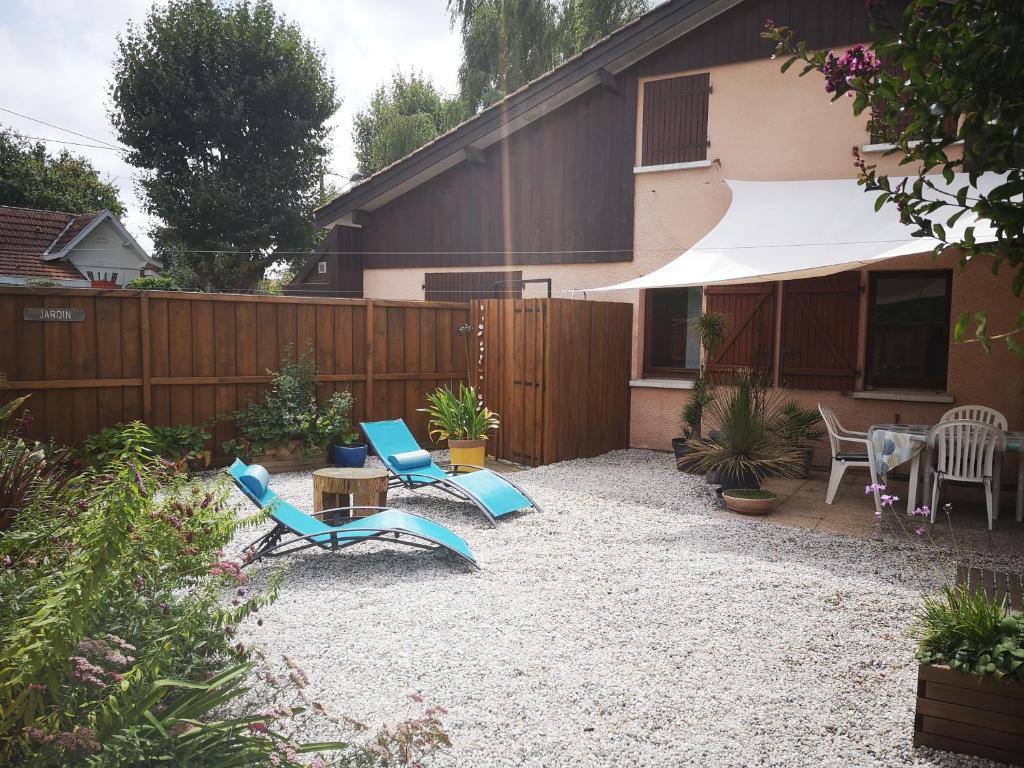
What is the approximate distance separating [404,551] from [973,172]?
14.1 ft

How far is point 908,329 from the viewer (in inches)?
322

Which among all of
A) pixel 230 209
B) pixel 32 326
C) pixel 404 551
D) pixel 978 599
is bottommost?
pixel 404 551

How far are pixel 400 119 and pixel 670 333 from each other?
14629mm

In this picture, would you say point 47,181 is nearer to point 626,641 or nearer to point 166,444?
point 166,444

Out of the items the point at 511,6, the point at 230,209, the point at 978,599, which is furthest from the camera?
the point at 230,209

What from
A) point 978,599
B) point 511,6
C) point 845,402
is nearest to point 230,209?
point 511,6

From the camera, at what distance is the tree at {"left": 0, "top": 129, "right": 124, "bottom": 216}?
28203 mm

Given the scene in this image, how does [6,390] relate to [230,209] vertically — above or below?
below

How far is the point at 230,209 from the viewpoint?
64.6ft

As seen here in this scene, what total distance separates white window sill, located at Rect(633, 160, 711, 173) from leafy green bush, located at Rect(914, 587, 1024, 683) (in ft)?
24.0

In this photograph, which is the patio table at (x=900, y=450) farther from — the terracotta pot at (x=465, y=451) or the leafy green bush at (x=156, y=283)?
the leafy green bush at (x=156, y=283)

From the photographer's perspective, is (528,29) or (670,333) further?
(528,29)

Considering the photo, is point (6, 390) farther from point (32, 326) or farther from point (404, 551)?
point (404, 551)

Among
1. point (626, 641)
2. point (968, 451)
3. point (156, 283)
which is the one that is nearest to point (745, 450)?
point (968, 451)
